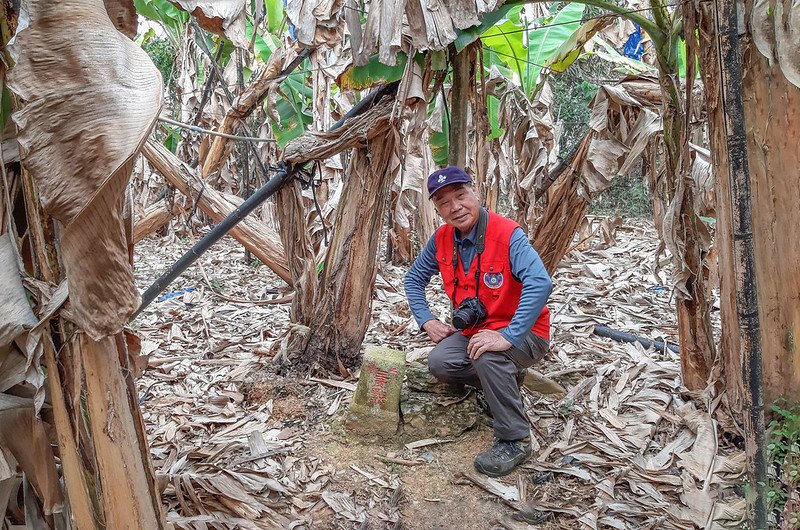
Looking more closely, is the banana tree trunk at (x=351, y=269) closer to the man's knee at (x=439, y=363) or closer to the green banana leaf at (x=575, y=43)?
the man's knee at (x=439, y=363)

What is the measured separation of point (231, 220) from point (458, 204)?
1.10m

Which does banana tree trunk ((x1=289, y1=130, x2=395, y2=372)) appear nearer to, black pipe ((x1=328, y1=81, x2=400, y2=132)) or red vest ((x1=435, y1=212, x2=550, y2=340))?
black pipe ((x1=328, y1=81, x2=400, y2=132))

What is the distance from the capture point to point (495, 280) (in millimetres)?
2869

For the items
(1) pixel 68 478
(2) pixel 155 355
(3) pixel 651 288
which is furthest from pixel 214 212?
(3) pixel 651 288

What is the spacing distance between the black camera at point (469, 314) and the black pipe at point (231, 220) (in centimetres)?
115

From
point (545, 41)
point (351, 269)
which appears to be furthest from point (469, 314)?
point (545, 41)

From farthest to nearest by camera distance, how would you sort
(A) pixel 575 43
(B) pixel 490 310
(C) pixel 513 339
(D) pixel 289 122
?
(D) pixel 289 122, (A) pixel 575 43, (B) pixel 490 310, (C) pixel 513 339

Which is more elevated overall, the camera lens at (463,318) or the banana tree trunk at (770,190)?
the banana tree trunk at (770,190)

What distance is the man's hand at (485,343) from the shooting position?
8.82 feet

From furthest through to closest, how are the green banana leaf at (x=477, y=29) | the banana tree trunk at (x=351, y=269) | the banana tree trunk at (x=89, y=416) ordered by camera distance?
the banana tree trunk at (x=351, y=269) < the green banana leaf at (x=477, y=29) < the banana tree trunk at (x=89, y=416)

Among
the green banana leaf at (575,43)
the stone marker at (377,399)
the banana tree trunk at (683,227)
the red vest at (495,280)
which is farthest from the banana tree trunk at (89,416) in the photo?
the green banana leaf at (575,43)

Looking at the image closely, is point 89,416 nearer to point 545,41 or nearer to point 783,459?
point 783,459

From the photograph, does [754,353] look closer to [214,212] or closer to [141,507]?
[141,507]

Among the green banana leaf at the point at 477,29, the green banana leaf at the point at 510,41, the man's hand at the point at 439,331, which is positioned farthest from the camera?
the green banana leaf at the point at 510,41
